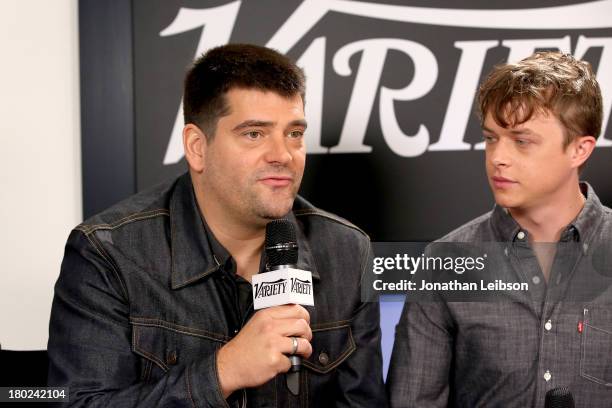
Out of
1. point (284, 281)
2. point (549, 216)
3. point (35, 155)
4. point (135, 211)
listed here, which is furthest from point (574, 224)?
point (35, 155)

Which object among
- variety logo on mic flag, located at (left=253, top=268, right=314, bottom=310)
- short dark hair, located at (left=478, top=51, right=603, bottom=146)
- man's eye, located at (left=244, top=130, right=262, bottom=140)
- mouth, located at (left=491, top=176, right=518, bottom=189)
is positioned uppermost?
short dark hair, located at (left=478, top=51, right=603, bottom=146)

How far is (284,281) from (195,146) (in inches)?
25.8

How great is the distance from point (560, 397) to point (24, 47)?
78.9 inches

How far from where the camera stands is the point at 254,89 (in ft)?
5.96

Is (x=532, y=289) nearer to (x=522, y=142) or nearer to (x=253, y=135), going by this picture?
(x=522, y=142)

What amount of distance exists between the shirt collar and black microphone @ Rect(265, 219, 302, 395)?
66cm

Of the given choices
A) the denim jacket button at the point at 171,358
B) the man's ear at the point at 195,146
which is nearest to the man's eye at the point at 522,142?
the man's ear at the point at 195,146

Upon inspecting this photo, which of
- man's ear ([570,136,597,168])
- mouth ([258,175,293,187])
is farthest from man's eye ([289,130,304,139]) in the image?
man's ear ([570,136,597,168])

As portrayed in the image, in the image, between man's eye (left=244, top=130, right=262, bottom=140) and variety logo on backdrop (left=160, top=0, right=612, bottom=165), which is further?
variety logo on backdrop (left=160, top=0, right=612, bottom=165)

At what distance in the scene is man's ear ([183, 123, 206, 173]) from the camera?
191 cm

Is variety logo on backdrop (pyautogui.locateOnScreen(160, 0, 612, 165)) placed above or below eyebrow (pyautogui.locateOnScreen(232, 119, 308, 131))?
above

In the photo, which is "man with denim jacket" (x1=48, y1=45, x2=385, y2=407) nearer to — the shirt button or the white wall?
the shirt button

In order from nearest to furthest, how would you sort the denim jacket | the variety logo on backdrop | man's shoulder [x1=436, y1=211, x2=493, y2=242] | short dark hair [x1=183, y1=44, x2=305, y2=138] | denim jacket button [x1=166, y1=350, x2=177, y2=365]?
the denim jacket < denim jacket button [x1=166, y1=350, x2=177, y2=365] < short dark hair [x1=183, y1=44, x2=305, y2=138] < man's shoulder [x1=436, y1=211, x2=493, y2=242] < the variety logo on backdrop

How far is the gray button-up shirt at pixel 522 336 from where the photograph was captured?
178cm
